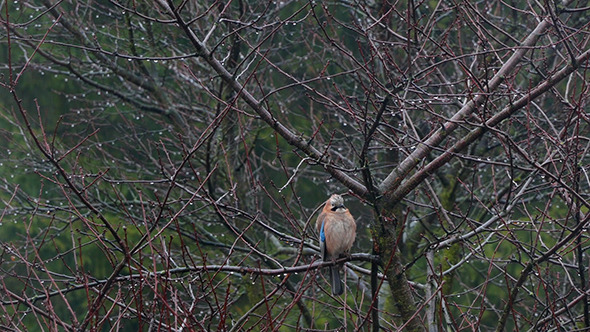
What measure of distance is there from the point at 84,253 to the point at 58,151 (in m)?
1.96

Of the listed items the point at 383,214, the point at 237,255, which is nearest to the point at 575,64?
the point at 383,214

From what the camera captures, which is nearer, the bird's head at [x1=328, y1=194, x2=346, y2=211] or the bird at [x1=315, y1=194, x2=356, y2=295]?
the bird at [x1=315, y1=194, x2=356, y2=295]

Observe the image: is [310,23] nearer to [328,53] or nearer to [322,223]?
[328,53]

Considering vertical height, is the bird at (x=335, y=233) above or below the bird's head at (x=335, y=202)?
below

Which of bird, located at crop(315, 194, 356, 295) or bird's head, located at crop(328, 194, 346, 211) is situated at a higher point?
bird's head, located at crop(328, 194, 346, 211)

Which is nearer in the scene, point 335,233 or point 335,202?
point 335,233

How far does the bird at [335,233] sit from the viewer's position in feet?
17.0

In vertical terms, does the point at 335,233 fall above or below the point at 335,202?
below

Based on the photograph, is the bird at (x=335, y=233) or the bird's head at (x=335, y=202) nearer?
the bird at (x=335, y=233)

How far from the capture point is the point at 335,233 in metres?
5.46

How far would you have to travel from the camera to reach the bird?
5.19 metres

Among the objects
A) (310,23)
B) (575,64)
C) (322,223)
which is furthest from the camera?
(310,23)

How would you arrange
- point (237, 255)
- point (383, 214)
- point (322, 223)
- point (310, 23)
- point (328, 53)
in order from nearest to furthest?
point (383, 214)
point (322, 223)
point (237, 255)
point (310, 23)
point (328, 53)

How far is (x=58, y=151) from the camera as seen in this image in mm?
9023
